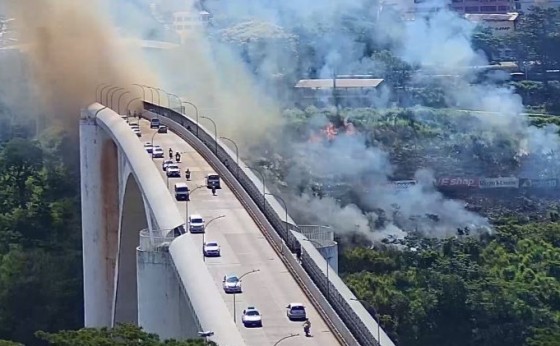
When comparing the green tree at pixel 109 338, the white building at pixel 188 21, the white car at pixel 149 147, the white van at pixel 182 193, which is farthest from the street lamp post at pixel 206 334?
the white building at pixel 188 21

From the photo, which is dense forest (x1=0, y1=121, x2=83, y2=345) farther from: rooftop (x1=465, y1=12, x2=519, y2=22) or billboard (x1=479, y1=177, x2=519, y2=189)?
rooftop (x1=465, y1=12, x2=519, y2=22)

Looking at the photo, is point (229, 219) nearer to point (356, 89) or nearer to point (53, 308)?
point (53, 308)

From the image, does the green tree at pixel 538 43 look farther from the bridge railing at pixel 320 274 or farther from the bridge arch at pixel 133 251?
the bridge railing at pixel 320 274

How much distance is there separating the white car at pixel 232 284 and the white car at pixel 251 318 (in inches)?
63.8

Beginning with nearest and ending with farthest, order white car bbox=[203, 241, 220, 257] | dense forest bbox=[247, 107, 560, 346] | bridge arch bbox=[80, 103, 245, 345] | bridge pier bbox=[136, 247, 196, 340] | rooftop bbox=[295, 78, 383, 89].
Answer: bridge arch bbox=[80, 103, 245, 345] < bridge pier bbox=[136, 247, 196, 340] < white car bbox=[203, 241, 220, 257] < dense forest bbox=[247, 107, 560, 346] < rooftop bbox=[295, 78, 383, 89]

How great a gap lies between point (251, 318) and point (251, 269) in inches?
139

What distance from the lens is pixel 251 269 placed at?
84.6 feet

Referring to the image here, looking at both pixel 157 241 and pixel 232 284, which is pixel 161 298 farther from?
pixel 232 284

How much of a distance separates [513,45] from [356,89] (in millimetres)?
14125

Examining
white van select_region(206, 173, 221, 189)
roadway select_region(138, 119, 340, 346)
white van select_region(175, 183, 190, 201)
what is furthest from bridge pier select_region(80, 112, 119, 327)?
white van select_region(175, 183, 190, 201)

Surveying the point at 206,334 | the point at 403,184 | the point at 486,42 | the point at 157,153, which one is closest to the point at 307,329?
the point at 206,334

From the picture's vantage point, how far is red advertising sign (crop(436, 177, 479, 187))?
53750 mm

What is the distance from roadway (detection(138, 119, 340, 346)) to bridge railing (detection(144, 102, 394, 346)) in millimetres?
321

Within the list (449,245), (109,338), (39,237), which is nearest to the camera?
(109,338)
